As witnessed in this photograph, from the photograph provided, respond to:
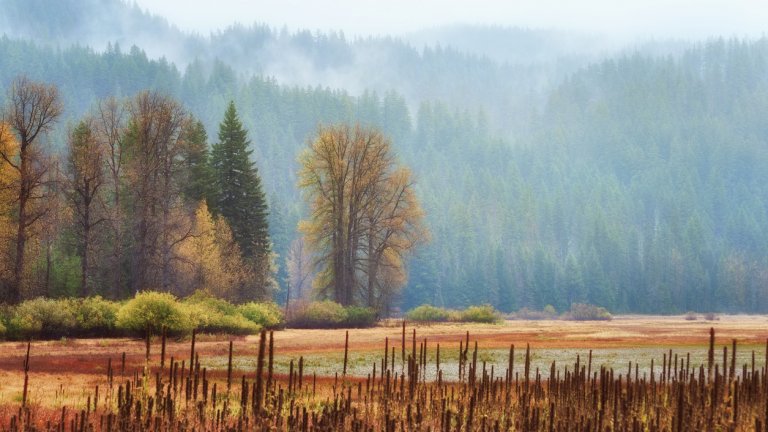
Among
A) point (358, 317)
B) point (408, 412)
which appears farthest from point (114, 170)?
point (408, 412)

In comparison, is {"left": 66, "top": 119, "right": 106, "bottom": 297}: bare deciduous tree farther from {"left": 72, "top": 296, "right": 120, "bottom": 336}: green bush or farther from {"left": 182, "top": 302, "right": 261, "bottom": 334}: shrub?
{"left": 182, "top": 302, "right": 261, "bottom": 334}: shrub

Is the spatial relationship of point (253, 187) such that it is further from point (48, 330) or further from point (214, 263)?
point (48, 330)

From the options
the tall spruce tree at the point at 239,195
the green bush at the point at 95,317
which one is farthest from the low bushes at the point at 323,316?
the green bush at the point at 95,317

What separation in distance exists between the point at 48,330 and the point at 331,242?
1478 inches

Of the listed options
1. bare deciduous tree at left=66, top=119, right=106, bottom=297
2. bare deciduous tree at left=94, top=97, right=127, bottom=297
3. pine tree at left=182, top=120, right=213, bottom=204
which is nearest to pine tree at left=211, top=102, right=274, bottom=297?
pine tree at left=182, top=120, right=213, bottom=204

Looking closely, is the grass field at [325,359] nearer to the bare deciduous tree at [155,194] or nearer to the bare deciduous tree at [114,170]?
the bare deciduous tree at [155,194]

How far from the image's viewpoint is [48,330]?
4456 centimetres

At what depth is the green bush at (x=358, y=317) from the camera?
7069 centimetres

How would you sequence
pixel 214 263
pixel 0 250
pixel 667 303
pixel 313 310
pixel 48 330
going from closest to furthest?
pixel 48 330
pixel 0 250
pixel 214 263
pixel 313 310
pixel 667 303

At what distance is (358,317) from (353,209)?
467 inches

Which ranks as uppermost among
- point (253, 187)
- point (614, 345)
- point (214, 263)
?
point (253, 187)

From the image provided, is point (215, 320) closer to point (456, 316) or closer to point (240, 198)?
point (240, 198)

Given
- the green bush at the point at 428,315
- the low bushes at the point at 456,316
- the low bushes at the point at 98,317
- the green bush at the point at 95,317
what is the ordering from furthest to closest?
the green bush at the point at 428,315
the low bushes at the point at 456,316
the green bush at the point at 95,317
the low bushes at the point at 98,317

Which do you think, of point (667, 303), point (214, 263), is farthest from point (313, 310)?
point (667, 303)
